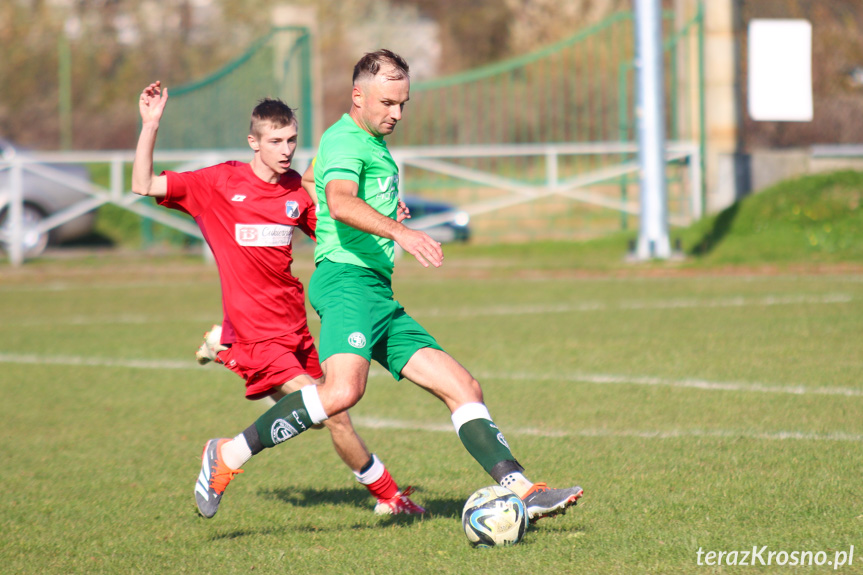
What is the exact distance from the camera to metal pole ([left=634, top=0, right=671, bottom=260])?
13664 mm

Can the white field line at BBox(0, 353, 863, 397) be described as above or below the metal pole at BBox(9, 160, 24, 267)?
below

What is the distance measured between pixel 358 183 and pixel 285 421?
99 centimetres

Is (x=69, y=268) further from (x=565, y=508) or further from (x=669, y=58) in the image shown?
(x=565, y=508)

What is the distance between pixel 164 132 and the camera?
69.2 feet

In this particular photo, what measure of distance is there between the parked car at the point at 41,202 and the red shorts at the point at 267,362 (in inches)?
503

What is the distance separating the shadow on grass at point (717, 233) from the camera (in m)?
14.6

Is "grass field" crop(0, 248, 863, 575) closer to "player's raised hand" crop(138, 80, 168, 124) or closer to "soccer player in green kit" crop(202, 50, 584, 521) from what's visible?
"soccer player in green kit" crop(202, 50, 584, 521)

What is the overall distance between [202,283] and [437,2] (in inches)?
1452

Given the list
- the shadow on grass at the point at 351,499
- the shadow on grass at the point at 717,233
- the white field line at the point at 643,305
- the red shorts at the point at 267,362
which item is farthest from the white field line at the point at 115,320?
the shadow on grass at the point at 717,233

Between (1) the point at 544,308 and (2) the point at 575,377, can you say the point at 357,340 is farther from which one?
(1) the point at 544,308

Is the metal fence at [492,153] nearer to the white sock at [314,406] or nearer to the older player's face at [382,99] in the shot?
the older player's face at [382,99]

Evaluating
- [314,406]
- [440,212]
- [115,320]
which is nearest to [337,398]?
[314,406]

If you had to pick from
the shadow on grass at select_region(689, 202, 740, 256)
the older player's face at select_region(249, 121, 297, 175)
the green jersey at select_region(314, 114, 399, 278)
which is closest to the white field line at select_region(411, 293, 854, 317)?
the shadow on grass at select_region(689, 202, 740, 256)

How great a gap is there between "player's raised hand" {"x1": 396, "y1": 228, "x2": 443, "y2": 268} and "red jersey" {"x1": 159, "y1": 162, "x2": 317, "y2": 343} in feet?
3.81
